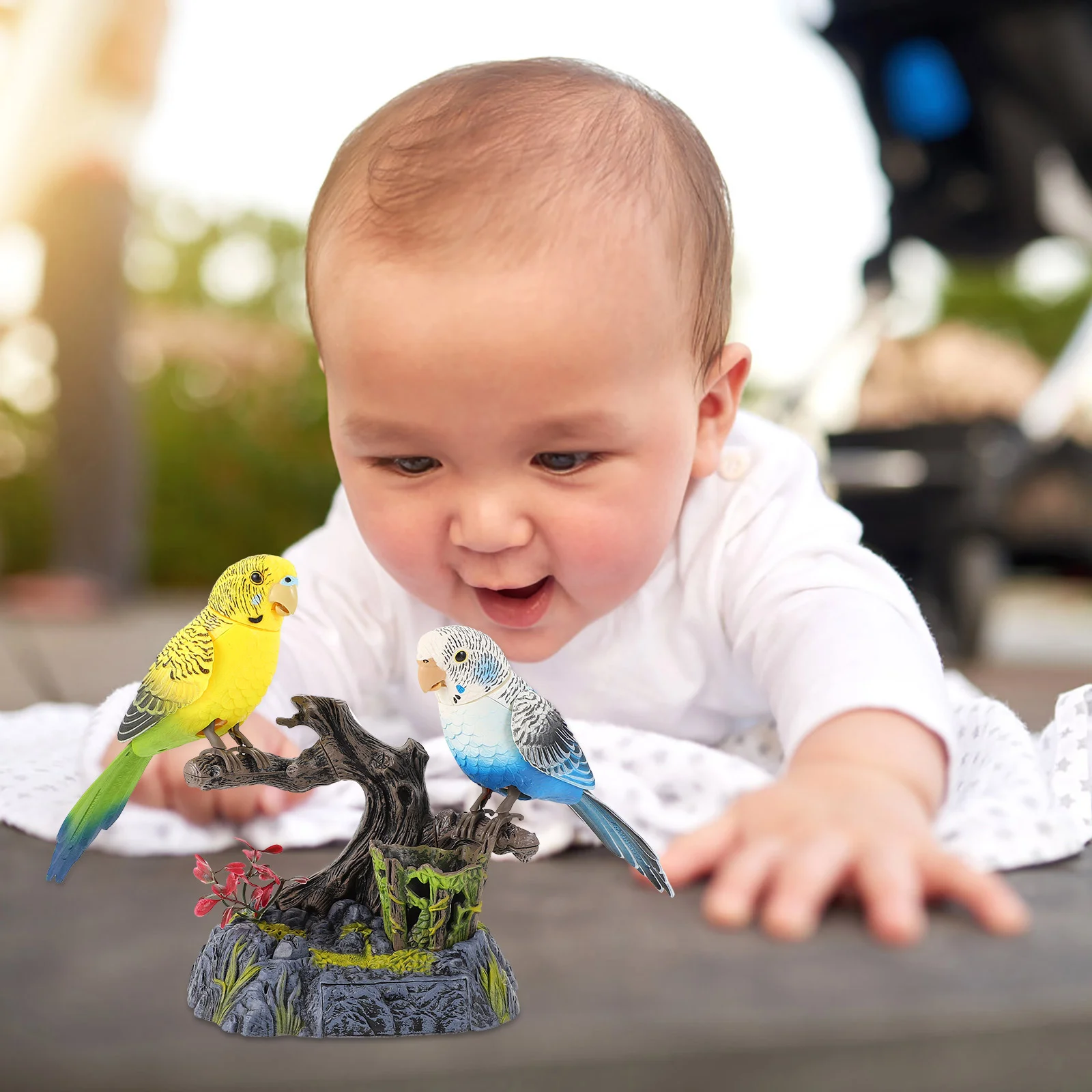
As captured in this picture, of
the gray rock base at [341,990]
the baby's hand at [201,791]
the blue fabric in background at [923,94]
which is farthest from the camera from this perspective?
the blue fabric in background at [923,94]

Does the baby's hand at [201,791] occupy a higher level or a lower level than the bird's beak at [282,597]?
lower

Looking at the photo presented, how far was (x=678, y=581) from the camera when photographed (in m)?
0.85

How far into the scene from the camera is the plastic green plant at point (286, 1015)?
1.44 ft

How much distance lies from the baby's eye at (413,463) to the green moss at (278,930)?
230mm

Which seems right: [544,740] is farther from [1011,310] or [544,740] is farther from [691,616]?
[1011,310]

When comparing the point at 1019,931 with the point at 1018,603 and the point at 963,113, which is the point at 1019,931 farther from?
the point at 1018,603

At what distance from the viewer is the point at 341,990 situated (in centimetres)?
44

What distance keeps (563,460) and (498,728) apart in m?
0.18

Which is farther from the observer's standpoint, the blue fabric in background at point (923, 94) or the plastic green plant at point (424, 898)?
the blue fabric in background at point (923, 94)

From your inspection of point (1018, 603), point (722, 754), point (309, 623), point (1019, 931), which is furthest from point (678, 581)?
point (1018, 603)

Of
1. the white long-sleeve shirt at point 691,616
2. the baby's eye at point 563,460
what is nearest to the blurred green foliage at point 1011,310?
the white long-sleeve shirt at point 691,616

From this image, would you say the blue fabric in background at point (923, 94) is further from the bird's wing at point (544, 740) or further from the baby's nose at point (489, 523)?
the bird's wing at point (544, 740)

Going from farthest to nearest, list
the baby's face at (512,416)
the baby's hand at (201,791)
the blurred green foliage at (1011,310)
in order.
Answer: the blurred green foliage at (1011,310) < the baby's hand at (201,791) < the baby's face at (512,416)

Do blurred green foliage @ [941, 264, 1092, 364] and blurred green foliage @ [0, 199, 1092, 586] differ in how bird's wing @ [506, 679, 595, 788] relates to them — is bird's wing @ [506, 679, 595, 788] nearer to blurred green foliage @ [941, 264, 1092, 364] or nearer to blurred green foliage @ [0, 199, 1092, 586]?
blurred green foliage @ [0, 199, 1092, 586]
